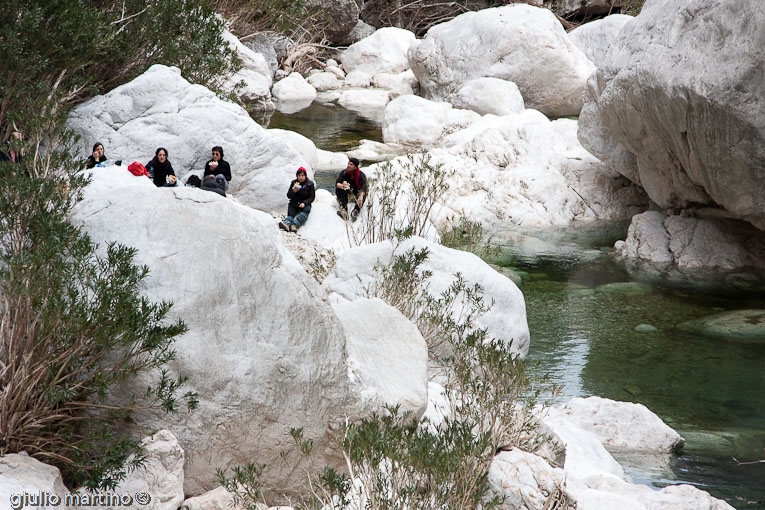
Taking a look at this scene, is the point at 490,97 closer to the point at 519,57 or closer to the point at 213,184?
the point at 519,57

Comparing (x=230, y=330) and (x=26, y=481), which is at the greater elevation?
(x=230, y=330)

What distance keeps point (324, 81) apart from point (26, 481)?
26.3 m

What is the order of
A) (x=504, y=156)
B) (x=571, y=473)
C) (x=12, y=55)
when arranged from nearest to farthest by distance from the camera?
(x=571, y=473)
(x=12, y=55)
(x=504, y=156)

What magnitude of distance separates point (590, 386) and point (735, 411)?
62.7 inches

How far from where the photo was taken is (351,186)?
11516 mm

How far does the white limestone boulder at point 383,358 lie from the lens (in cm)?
540

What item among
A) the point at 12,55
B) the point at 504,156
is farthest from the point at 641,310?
the point at 12,55

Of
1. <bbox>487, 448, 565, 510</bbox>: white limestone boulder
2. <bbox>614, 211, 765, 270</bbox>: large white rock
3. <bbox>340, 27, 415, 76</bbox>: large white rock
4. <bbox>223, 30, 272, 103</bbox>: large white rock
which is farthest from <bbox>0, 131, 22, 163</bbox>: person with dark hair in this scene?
<bbox>340, 27, 415, 76</bbox>: large white rock

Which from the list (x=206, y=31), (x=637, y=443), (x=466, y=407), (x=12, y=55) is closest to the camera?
(x=466, y=407)

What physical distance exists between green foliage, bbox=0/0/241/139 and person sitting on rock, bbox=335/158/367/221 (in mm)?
4036

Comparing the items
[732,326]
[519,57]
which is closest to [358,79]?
[519,57]

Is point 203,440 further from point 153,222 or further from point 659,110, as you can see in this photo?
point 659,110

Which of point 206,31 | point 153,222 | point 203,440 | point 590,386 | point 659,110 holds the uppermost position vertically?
point 206,31

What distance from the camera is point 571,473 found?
6.09 metres
